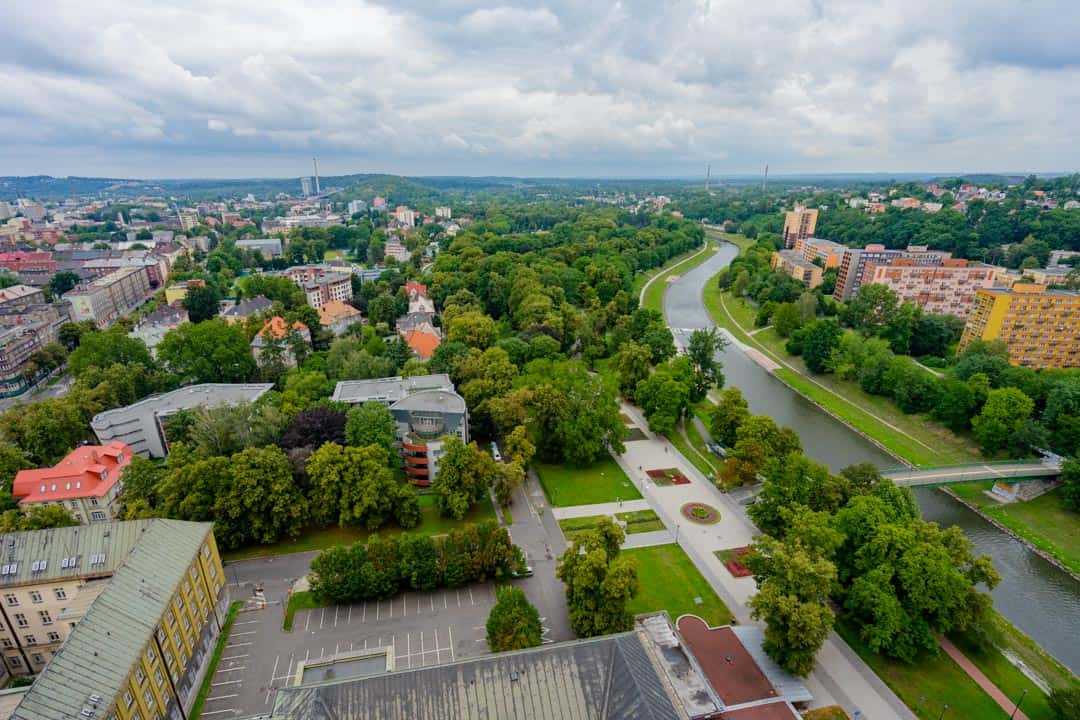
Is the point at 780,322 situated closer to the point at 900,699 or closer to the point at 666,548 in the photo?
the point at 666,548

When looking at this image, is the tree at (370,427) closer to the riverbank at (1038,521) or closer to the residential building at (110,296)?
the riverbank at (1038,521)

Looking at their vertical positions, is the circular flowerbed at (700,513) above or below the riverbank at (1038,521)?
above

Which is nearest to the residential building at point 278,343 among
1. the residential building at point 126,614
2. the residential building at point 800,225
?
the residential building at point 126,614

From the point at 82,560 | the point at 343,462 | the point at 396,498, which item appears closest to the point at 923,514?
the point at 396,498

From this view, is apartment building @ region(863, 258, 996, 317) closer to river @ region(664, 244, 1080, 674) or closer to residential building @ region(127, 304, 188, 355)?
river @ region(664, 244, 1080, 674)

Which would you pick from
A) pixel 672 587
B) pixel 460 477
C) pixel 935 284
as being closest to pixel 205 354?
pixel 460 477

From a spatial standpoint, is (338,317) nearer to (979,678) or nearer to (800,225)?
(979,678)
